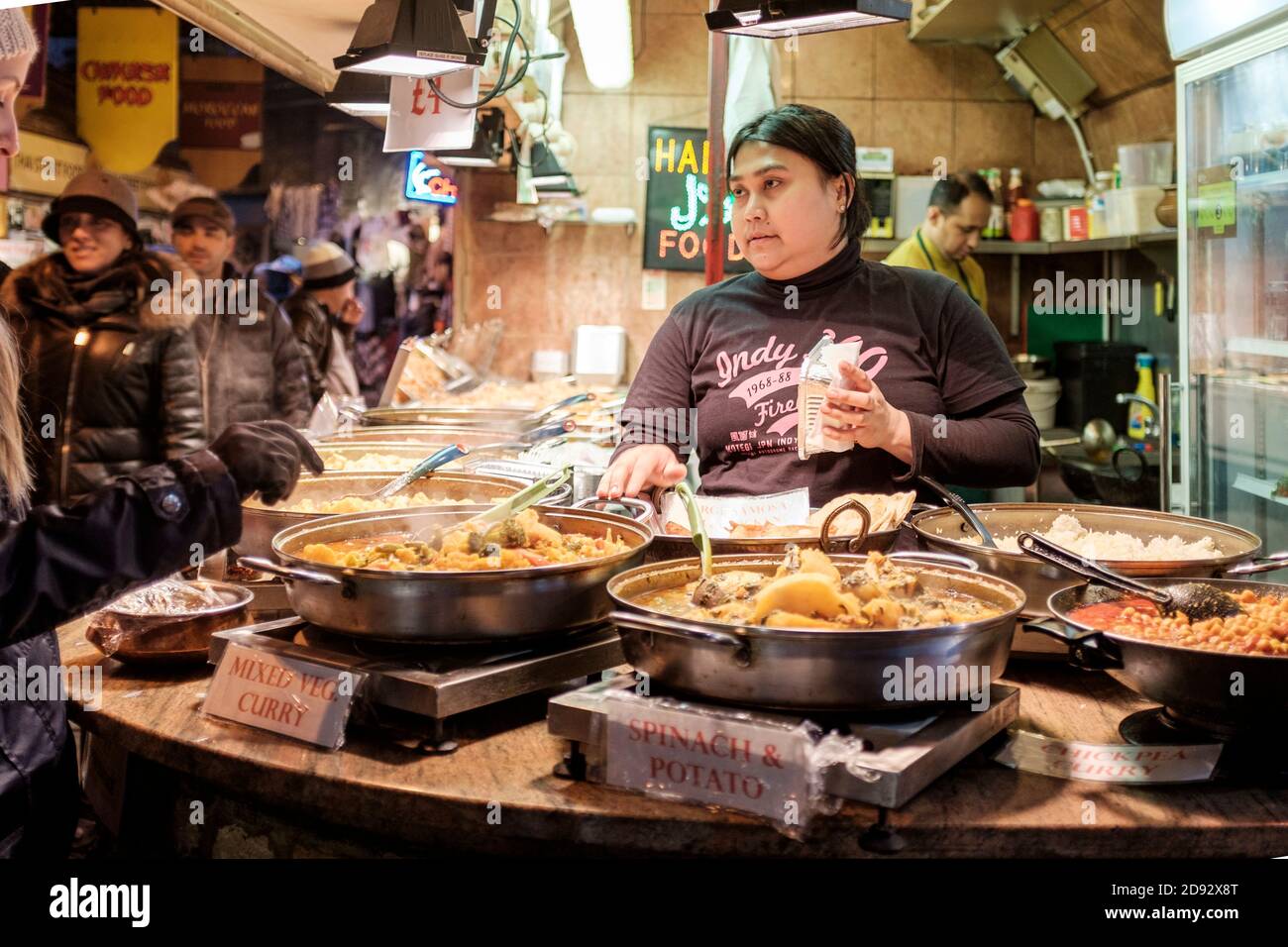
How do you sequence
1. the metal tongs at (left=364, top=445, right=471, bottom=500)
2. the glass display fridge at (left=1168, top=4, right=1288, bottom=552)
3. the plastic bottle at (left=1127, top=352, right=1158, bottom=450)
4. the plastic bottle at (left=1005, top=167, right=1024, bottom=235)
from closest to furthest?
the metal tongs at (left=364, top=445, right=471, bottom=500), the glass display fridge at (left=1168, top=4, right=1288, bottom=552), the plastic bottle at (left=1127, top=352, right=1158, bottom=450), the plastic bottle at (left=1005, top=167, right=1024, bottom=235)

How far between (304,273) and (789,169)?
204 inches

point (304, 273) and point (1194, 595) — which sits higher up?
point (304, 273)

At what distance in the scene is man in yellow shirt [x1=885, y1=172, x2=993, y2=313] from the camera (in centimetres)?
575

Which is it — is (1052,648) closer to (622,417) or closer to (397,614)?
(397,614)

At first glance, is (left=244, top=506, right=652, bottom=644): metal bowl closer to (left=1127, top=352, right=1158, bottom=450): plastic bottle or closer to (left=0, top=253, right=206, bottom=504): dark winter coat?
(left=0, top=253, right=206, bottom=504): dark winter coat

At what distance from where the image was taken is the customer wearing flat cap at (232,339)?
17.7 feet

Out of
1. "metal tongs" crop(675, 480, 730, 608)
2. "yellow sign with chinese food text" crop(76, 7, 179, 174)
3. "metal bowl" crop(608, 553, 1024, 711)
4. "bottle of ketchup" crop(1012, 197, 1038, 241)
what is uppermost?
"yellow sign with chinese food text" crop(76, 7, 179, 174)

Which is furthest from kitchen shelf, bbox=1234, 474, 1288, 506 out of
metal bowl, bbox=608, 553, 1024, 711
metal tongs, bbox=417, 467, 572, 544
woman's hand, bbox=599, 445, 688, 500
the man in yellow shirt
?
metal bowl, bbox=608, 553, 1024, 711

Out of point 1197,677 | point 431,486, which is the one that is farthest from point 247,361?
point 1197,677

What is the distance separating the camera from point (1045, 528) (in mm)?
2107

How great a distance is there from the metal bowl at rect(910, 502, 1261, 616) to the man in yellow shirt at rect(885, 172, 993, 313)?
3.84 metres
